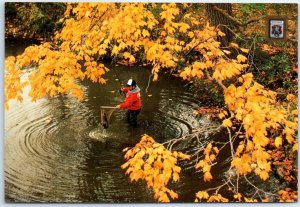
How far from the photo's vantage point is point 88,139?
251 inches

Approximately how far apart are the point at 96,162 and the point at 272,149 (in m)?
2.31

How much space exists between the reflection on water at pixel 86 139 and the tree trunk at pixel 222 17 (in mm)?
1604

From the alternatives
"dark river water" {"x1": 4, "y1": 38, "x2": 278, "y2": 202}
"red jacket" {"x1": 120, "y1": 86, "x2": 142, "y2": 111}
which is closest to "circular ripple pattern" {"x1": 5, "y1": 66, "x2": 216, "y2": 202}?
"dark river water" {"x1": 4, "y1": 38, "x2": 278, "y2": 202}

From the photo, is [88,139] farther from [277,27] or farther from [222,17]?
[277,27]

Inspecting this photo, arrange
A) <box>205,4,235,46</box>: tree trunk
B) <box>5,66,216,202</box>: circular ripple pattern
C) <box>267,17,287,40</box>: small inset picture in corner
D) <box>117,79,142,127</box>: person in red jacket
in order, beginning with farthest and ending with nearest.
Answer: <box>117,79,142,127</box>: person in red jacket
<box>205,4,235,46</box>: tree trunk
<box>5,66,216,202</box>: circular ripple pattern
<box>267,17,287,40</box>: small inset picture in corner

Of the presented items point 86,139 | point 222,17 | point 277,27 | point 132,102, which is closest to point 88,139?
point 86,139

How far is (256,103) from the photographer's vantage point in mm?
3879

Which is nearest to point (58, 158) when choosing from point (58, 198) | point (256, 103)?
point (58, 198)

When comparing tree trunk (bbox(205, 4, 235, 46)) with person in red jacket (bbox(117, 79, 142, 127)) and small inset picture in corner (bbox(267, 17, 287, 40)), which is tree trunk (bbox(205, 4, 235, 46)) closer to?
small inset picture in corner (bbox(267, 17, 287, 40))

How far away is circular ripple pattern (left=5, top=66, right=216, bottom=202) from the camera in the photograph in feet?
17.0

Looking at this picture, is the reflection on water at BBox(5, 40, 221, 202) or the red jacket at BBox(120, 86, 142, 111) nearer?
the reflection on water at BBox(5, 40, 221, 202)

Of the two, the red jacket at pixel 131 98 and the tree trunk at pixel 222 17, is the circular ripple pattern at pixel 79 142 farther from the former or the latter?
the tree trunk at pixel 222 17

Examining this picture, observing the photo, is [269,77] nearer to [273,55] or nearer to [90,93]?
[273,55]

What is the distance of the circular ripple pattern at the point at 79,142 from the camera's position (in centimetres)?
519
